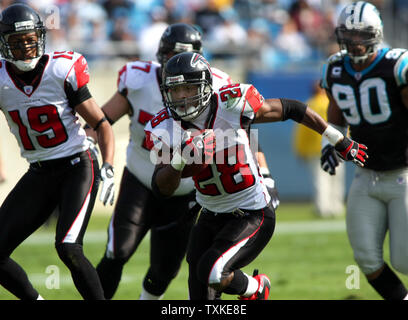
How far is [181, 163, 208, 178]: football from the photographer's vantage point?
377 cm

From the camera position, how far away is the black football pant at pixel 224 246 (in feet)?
12.6

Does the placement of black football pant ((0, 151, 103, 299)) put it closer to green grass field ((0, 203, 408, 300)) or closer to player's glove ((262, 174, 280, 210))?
player's glove ((262, 174, 280, 210))

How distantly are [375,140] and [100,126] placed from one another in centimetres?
181

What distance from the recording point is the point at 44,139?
170 inches

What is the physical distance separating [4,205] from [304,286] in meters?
2.79

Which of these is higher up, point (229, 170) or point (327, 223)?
point (229, 170)

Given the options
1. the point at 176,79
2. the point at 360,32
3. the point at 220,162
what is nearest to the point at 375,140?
the point at 360,32

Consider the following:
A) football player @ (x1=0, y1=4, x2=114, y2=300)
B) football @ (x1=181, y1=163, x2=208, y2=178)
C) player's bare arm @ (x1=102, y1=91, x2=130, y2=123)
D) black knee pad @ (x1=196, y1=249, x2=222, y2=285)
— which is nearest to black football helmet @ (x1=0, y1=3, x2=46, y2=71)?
football player @ (x1=0, y1=4, x2=114, y2=300)

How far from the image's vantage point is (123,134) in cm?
1112

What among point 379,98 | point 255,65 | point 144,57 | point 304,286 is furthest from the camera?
point 255,65

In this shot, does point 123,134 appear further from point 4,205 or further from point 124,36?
point 4,205

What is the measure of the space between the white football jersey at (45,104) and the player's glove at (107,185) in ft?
0.93

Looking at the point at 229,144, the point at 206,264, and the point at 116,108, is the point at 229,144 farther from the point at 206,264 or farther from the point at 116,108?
the point at 116,108
